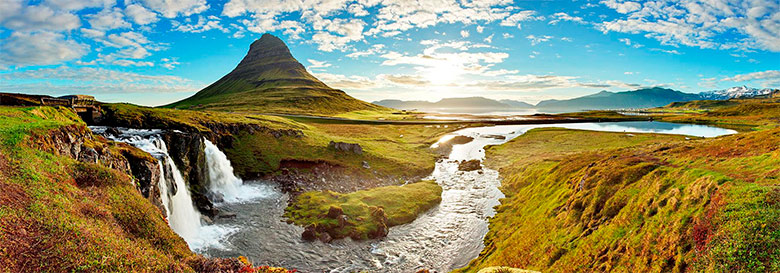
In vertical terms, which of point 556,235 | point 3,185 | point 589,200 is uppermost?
point 3,185

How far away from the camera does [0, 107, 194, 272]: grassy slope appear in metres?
13.9

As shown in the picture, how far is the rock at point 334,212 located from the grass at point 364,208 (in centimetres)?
20

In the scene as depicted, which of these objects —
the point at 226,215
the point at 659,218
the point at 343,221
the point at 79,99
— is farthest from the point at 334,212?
the point at 79,99

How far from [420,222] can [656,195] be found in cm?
2731

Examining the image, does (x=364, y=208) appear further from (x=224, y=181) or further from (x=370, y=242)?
(x=224, y=181)

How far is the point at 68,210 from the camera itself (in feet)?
55.2

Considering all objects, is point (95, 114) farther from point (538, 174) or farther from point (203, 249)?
point (538, 174)

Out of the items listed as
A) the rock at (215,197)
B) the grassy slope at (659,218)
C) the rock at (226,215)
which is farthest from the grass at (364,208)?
the grassy slope at (659,218)

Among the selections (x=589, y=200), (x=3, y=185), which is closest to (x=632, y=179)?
(x=589, y=200)

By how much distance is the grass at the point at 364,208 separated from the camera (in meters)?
39.7

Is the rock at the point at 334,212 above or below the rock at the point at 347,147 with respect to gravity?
below

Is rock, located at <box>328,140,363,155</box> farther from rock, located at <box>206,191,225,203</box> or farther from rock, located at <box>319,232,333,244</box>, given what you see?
rock, located at <box>319,232,333,244</box>

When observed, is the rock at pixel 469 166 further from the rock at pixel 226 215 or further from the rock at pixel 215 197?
the rock at pixel 215 197

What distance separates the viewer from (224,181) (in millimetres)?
55562
